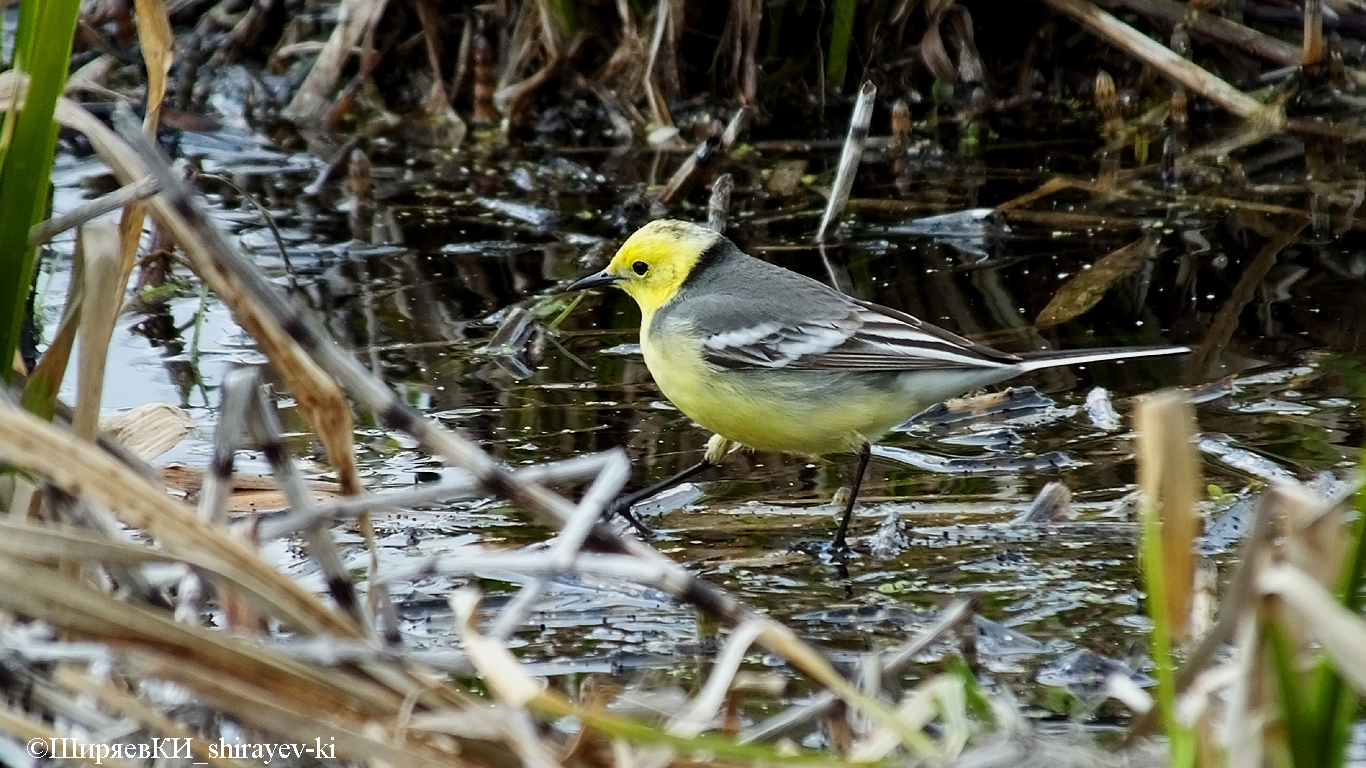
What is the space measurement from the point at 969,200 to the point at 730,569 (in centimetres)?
460

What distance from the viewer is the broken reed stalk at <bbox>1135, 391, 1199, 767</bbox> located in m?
2.74

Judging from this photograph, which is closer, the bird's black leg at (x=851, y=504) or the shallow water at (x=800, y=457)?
the shallow water at (x=800, y=457)

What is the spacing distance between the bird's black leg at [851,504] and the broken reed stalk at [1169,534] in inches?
93.2

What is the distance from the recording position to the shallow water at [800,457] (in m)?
4.84

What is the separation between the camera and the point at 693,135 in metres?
10.3

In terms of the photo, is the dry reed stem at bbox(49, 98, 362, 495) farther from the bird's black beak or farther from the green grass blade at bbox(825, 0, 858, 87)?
the green grass blade at bbox(825, 0, 858, 87)

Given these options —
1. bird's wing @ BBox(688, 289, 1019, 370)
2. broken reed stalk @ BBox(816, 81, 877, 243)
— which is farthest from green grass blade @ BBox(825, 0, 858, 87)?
bird's wing @ BBox(688, 289, 1019, 370)

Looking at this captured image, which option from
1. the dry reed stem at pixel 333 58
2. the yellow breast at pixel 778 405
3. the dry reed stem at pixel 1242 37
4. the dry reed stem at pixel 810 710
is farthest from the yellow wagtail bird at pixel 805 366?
the dry reed stem at pixel 333 58

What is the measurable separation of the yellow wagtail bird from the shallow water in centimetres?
26

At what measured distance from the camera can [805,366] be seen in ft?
19.9

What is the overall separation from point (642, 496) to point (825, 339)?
2.88 ft

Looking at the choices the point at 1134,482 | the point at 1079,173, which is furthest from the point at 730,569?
the point at 1079,173

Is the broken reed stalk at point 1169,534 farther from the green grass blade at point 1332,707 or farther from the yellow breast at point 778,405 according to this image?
the yellow breast at point 778,405

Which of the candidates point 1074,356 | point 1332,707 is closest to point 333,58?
point 1074,356
